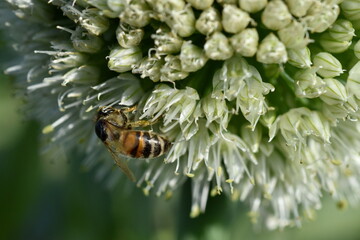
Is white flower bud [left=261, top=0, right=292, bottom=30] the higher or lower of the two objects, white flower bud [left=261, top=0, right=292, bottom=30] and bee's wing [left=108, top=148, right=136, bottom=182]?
the higher

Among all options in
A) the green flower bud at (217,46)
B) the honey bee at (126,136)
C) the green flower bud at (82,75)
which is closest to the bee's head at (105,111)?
the honey bee at (126,136)

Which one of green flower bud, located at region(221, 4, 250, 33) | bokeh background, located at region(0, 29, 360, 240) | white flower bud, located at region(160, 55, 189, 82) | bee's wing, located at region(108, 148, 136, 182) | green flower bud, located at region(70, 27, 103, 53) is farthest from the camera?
bokeh background, located at region(0, 29, 360, 240)

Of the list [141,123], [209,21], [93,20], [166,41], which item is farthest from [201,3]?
[141,123]

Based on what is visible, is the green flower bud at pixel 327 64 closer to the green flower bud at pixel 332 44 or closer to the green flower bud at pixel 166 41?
the green flower bud at pixel 332 44

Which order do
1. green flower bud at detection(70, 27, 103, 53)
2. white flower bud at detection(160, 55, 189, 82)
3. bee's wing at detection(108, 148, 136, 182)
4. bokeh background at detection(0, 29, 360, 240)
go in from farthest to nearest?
bokeh background at detection(0, 29, 360, 240) < bee's wing at detection(108, 148, 136, 182) < green flower bud at detection(70, 27, 103, 53) < white flower bud at detection(160, 55, 189, 82)

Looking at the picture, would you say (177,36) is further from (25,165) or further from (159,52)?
(25,165)

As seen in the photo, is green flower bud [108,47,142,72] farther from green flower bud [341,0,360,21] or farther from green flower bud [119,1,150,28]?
green flower bud [341,0,360,21]

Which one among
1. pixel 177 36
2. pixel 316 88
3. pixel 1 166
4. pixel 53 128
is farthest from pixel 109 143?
pixel 1 166

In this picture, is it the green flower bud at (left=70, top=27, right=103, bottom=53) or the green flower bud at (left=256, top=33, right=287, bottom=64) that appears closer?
the green flower bud at (left=256, top=33, right=287, bottom=64)

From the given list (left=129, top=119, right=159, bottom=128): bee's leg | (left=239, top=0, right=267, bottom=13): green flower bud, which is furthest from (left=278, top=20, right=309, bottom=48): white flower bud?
(left=129, top=119, right=159, bottom=128): bee's leg
